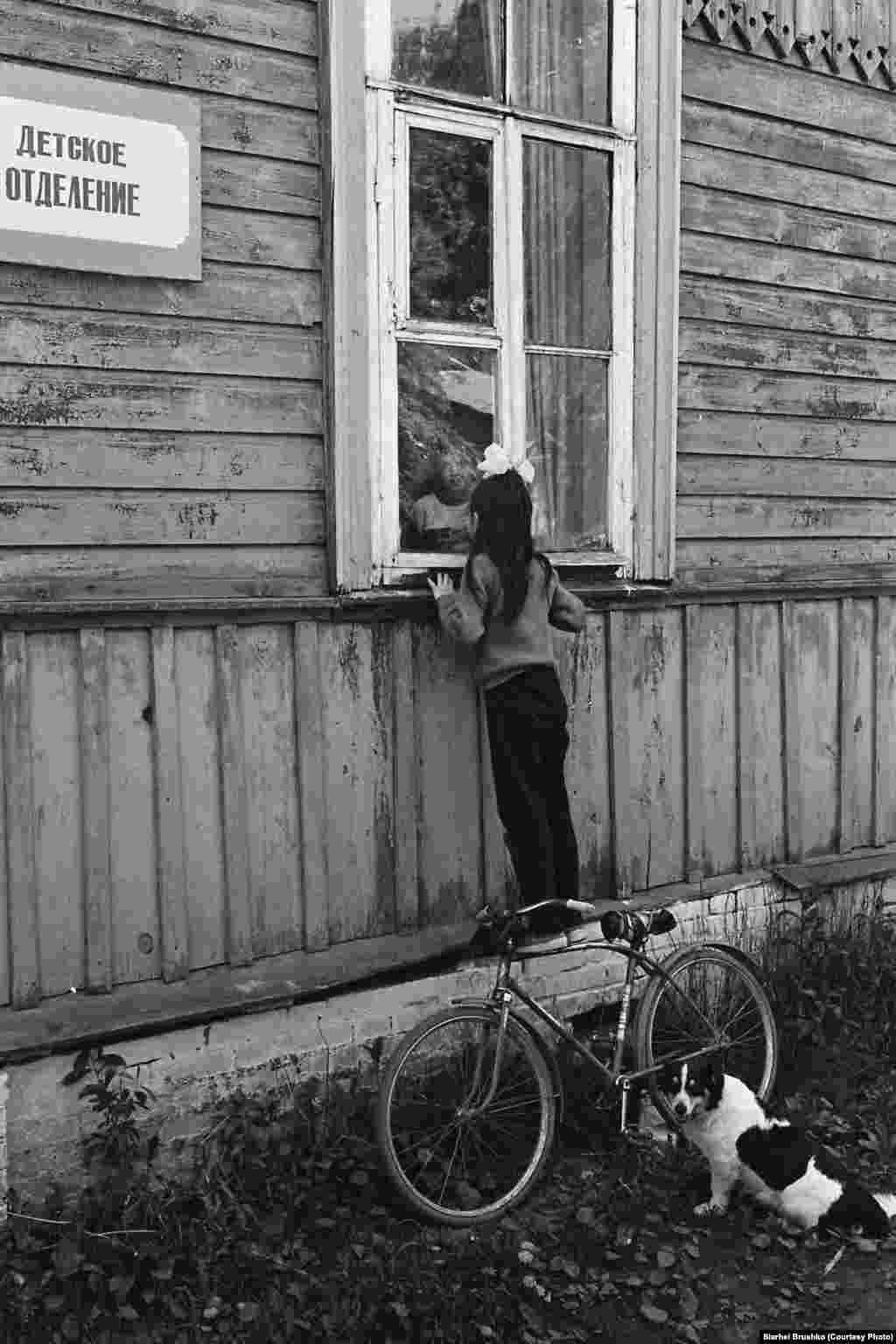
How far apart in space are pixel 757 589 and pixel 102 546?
2.81 m

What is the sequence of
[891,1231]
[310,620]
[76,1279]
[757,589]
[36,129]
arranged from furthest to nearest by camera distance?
[757,589], [310,620], [891,1231], [36,129], [76,1279]

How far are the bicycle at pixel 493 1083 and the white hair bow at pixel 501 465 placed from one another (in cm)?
140

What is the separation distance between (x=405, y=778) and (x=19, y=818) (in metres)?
1.32

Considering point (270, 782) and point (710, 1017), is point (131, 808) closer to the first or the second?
point (270, 782)

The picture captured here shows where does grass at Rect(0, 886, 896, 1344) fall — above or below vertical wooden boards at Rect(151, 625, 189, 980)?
below

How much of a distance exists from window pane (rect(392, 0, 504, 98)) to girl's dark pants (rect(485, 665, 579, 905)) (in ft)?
6.47

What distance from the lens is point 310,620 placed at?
4625 millimetres

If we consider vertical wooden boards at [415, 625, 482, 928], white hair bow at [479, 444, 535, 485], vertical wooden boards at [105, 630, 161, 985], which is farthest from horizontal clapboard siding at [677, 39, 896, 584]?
vertical wooden boards at [105, 630, 161, 985]

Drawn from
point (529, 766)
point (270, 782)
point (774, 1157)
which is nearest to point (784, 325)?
point (529, 766)

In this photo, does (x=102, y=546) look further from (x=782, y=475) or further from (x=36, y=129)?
(x=782, y=475)

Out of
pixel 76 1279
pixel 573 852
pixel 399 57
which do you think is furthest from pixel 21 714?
pixel 399 57

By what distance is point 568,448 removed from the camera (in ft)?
17.5

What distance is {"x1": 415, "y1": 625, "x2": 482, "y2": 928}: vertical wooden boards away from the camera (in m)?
4.94

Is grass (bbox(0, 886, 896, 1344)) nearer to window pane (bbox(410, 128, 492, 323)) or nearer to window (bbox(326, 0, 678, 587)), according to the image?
window (bbox(326, 0, 678, 587))
